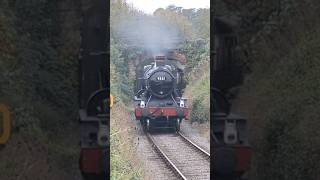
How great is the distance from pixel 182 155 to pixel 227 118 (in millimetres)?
8666

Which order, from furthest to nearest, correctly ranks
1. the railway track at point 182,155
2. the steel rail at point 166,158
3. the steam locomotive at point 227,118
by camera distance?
1. the railway track at point 182,155
2. the steel rail at point 166,158
3. the steam locomotive at point 227,118

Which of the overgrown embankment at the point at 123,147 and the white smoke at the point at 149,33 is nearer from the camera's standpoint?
the overgrown embankment at the point at 123,147

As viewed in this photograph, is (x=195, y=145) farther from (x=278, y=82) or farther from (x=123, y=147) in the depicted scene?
(x=278, y=82)

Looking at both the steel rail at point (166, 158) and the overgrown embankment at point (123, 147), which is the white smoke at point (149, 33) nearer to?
the overgrown embankment at point (123, 147)

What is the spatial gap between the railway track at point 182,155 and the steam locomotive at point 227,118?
541cm

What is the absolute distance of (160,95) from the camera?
68.6 feet

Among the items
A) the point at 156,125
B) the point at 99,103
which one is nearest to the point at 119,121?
the point at 156,125

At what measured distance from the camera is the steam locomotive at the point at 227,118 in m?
8.26

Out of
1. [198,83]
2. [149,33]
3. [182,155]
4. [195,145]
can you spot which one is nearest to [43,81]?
[182,155]

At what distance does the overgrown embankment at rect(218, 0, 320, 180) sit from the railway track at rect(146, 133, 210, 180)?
18.2ft

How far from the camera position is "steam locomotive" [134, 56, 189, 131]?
19984 millimetres

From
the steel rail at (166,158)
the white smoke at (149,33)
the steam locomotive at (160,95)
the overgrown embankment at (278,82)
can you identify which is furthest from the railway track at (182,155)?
the overgrown embankment at (278,82)

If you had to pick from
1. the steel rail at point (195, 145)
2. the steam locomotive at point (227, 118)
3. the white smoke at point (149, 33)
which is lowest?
the steel rail at point (195, 145)

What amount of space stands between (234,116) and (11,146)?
12.0 ft
